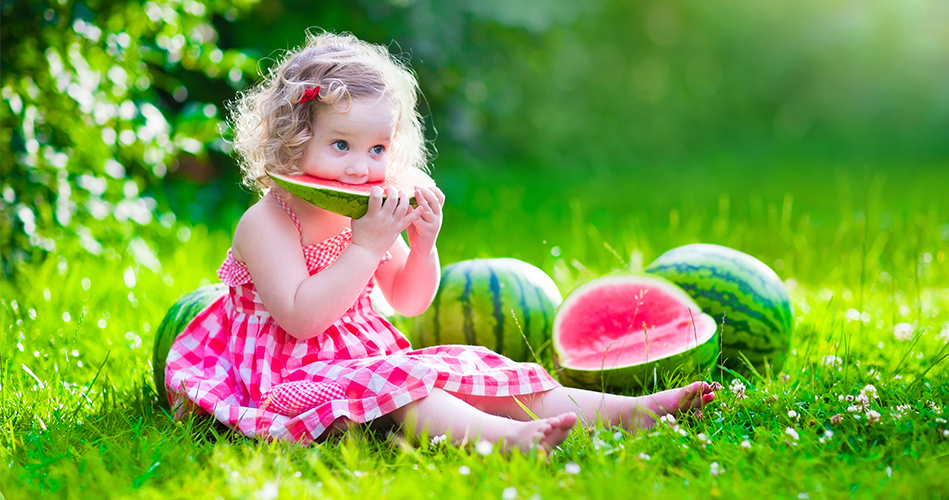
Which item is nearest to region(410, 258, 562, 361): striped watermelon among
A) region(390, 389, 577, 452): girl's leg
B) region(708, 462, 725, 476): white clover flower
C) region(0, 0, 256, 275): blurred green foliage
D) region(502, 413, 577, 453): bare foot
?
region(390, 389, 577, 452): girl's leg

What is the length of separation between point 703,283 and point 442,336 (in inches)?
38.9

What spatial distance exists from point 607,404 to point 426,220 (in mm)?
783

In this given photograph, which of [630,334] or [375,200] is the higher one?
[375,200]

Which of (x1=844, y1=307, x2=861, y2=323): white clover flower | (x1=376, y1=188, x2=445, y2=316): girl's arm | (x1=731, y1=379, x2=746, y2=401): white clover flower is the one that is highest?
(x1=376, y1=188, x2=445, y2=316): girl's arm

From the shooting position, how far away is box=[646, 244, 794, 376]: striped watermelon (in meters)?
2.71

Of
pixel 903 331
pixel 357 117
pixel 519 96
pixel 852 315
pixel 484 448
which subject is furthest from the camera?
pixel 519 96

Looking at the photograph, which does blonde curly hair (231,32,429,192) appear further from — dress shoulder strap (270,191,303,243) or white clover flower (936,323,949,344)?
white clover flower (936,323,949,344)

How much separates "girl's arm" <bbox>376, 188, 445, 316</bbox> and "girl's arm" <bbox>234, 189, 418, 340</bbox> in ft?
0.30

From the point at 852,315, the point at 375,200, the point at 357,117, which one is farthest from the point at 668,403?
the point at 852,315

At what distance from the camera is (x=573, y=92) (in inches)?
488

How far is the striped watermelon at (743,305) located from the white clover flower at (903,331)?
1.88ft

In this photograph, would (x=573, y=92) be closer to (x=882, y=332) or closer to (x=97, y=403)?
(x=882, y=332)

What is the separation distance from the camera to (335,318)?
231cm

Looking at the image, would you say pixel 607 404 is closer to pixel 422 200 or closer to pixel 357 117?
pixel 422 200
